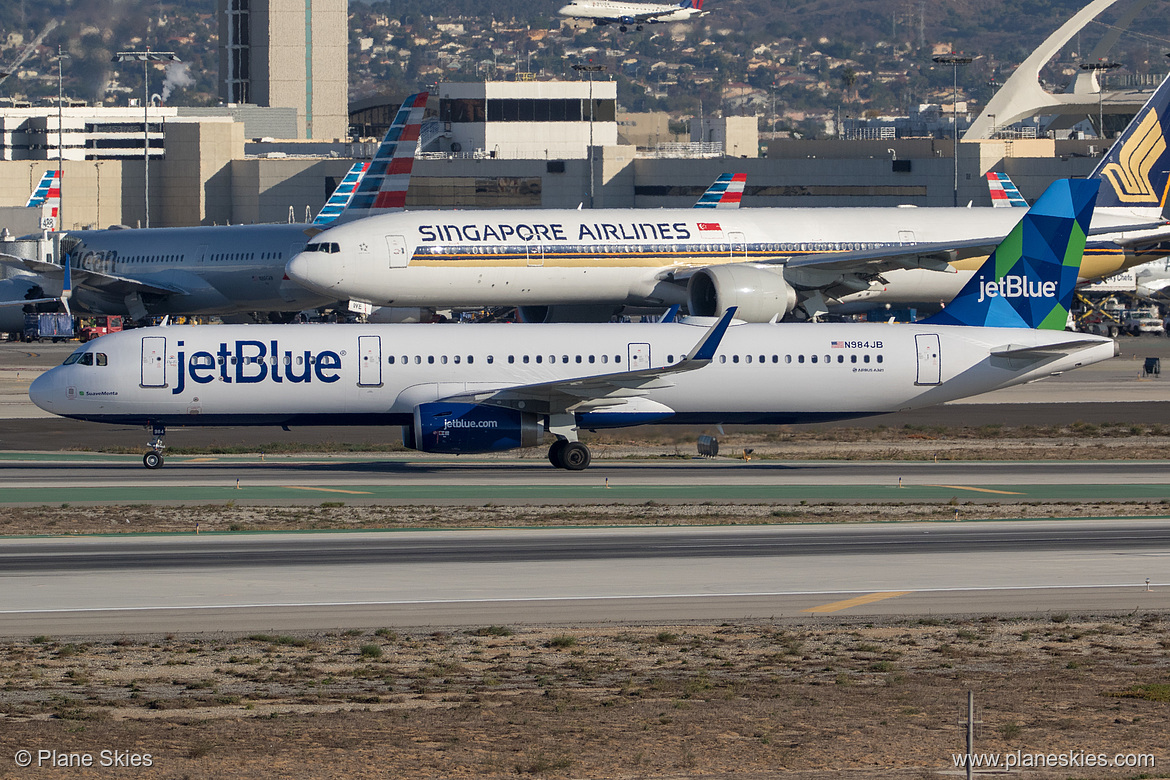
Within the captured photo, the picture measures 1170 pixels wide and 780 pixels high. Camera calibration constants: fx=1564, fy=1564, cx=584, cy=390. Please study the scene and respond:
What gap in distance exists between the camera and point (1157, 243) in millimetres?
69312

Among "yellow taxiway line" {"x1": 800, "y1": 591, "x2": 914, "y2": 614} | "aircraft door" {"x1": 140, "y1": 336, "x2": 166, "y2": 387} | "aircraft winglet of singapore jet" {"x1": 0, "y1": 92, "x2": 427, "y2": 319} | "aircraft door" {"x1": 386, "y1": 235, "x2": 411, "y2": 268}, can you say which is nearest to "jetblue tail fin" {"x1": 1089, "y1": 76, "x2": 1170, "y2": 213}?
"aircraft door" {"x1": 386, "y1": 235, "x2": 411, "y2": 268}

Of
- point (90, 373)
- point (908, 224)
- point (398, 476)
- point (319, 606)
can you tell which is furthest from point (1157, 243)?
point (319, 606)

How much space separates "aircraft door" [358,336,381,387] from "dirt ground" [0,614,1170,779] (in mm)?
19188

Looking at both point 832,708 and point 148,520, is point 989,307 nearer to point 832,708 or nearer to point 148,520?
point 148,520

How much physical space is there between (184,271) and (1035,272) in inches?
2121

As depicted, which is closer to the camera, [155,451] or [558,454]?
[558,454]

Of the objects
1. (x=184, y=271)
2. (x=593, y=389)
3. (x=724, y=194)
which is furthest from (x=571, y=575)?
(x=184, y=271)

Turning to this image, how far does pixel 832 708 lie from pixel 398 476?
2424cm

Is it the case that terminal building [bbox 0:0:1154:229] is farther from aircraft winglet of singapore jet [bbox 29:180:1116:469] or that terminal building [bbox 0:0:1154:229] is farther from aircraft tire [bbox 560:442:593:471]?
aircraft tire [bbox 560:442:593:471]

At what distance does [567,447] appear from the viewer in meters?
42.0

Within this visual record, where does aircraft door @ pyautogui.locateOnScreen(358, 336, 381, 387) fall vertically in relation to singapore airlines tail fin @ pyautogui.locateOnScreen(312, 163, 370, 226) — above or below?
below

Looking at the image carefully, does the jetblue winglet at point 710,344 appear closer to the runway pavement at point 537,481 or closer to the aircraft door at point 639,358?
the aircraft door at point 639,358

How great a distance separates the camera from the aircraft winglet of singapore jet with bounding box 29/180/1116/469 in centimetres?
4091

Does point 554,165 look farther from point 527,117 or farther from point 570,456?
point 570,456
